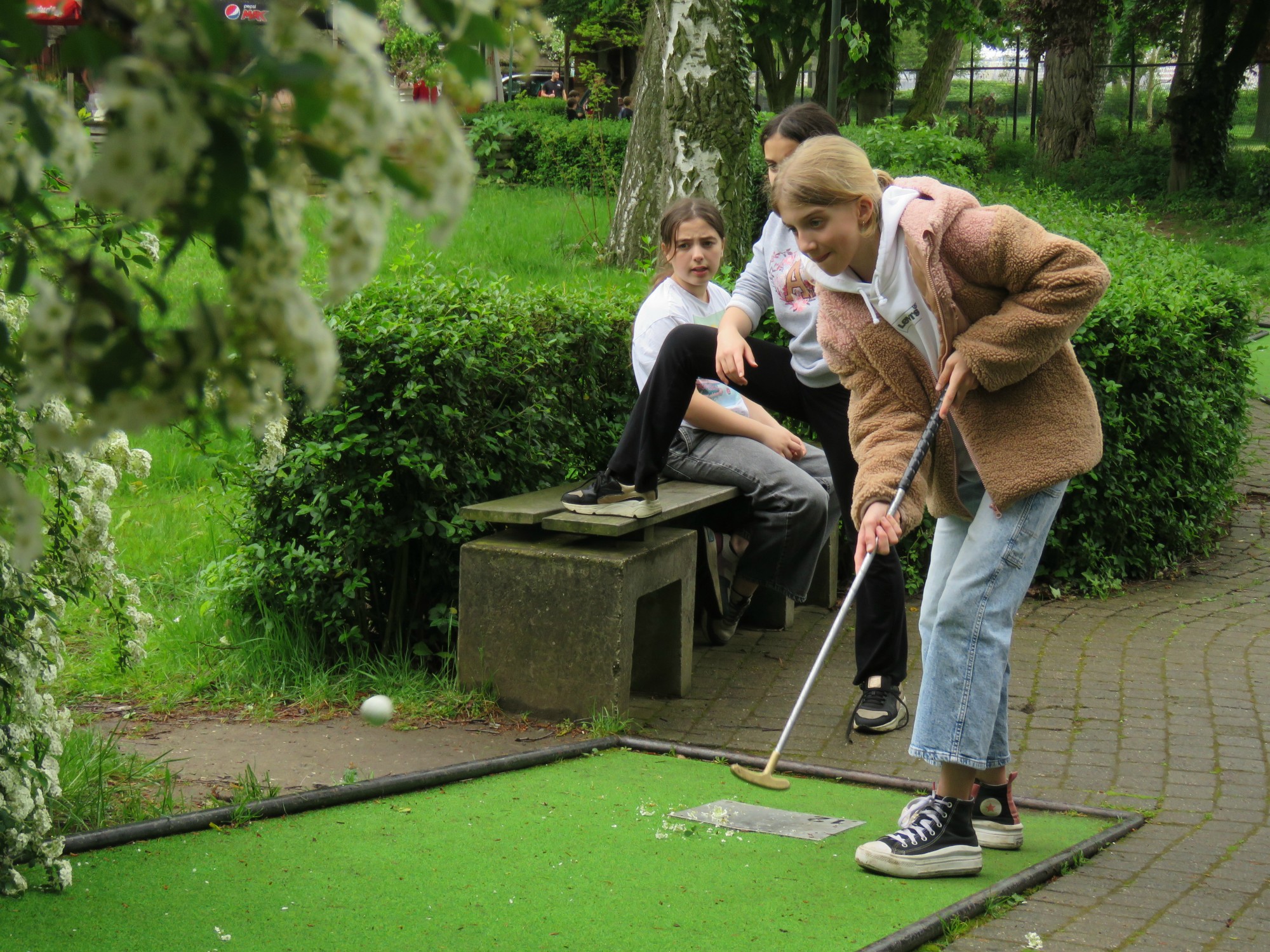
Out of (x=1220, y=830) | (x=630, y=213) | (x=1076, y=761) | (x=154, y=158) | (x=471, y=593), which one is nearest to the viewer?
(x=154, y=158)

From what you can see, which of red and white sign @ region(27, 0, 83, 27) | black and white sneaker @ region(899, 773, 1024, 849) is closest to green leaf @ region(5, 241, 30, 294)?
red and white sign @ region(27, 0, 83, 27)

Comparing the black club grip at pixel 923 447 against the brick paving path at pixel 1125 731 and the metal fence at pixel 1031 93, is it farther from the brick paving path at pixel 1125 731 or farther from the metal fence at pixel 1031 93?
the metal fence at pixel 1031 93

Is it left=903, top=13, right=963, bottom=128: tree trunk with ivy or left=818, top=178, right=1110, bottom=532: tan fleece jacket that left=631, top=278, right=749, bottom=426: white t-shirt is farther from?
left=903, top=13, right=963, bottom=128: tree trunk with ivy

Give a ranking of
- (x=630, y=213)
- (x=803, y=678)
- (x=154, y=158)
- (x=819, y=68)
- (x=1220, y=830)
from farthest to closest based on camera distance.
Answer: (x=819, y=68) < (x=630, y=213) < (x=803, y=678) < (x=1220, y=830) < (x=154, y=158)

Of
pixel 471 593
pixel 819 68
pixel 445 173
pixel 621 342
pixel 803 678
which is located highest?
pixel 819 68

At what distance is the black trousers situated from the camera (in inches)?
205

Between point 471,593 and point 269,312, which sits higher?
point 269,312

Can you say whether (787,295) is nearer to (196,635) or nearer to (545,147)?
(196,635)

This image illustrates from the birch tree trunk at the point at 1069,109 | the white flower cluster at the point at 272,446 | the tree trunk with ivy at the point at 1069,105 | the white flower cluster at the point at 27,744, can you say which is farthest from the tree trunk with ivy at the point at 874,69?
the white flower cluster at the point at 27,744

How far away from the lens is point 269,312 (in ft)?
3.53

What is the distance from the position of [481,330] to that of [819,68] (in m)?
19.1

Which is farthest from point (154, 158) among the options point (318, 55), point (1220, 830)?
point (1220, 830)

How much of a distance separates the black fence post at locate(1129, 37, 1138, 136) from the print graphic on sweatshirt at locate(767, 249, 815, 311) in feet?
97.9

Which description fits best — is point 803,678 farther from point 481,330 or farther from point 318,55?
point 318,55
